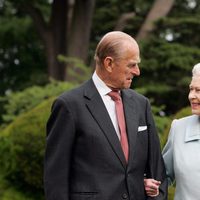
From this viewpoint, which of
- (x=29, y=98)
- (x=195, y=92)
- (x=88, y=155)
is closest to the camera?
(x=88, y=155)

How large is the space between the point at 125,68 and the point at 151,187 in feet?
2.14

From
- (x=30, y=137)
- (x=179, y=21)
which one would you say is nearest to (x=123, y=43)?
(x=30, y=137)

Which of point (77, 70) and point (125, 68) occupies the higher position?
point (125, 68)

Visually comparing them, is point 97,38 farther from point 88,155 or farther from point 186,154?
point 88,155

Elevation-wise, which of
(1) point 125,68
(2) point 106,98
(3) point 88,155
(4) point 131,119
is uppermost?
(1) point 125,68

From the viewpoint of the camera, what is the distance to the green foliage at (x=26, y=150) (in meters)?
6.24

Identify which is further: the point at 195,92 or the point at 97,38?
the point at 97,38

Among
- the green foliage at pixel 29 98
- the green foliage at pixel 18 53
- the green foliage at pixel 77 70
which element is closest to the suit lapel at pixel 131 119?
the green foliage at pixel 29 98

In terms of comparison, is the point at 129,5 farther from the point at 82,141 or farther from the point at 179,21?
the point at 82,141

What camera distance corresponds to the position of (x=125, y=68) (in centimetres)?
313

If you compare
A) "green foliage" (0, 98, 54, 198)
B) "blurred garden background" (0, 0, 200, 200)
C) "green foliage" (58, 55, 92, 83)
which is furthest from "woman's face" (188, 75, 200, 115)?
"green foliage" (58, 55, 92, 83)

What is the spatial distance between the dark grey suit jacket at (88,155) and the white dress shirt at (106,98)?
0.03 m

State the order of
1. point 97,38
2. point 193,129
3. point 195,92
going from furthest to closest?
1. point 97,38
2. point 193,129
3. point 195,92

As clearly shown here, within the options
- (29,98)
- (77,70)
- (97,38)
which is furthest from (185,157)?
(97,38)
